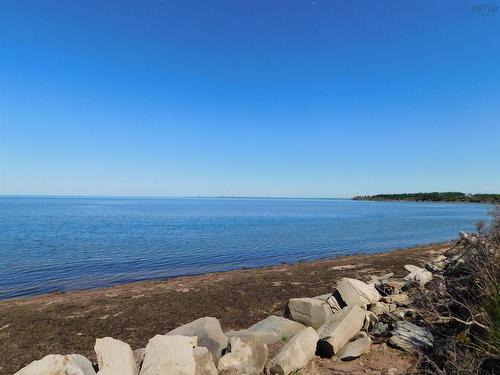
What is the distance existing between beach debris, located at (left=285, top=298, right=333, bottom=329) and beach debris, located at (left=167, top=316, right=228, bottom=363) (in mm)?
2012

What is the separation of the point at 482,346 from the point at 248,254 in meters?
21.4

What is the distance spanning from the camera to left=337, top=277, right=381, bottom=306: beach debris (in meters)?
9.17

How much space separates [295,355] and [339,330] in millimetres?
1221

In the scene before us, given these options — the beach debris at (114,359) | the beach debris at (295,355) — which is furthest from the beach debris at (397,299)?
the beach debris at (114,359)

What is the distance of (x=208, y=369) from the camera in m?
6.07

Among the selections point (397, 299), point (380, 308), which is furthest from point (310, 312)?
point (397, 299)

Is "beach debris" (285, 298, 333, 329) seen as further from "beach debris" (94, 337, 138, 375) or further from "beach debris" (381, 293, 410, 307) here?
"beach debris" (94, 337, 138, 375)

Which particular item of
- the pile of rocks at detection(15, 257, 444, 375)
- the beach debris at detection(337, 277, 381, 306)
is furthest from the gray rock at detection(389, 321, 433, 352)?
the beach debris at detection(337, 277, 381, 306)

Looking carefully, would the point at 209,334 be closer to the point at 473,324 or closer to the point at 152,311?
the point at 473,324

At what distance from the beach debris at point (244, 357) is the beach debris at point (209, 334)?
28 centimetres

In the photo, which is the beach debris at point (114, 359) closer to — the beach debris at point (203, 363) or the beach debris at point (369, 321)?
the beach debris at point (203, 363)

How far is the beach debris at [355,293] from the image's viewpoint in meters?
9.17

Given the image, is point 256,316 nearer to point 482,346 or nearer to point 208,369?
point 208,369

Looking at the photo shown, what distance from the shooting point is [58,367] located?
5.48 metres
